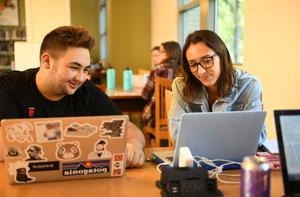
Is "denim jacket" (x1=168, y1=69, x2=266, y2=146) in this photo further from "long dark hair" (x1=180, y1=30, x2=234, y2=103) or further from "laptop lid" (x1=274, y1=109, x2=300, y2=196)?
"laptop lid" (x1=274, y1=109, x2=300, y2=196)

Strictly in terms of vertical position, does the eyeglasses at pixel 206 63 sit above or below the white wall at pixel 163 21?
below

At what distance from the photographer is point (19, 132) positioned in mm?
1025

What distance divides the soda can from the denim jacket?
0.84 metres

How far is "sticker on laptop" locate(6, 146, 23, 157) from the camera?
1043 millimetres

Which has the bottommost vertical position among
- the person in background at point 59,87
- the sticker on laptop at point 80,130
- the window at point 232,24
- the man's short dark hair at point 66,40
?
the sticker on laptop at point 80,130

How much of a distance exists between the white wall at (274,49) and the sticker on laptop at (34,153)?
177 centimetres

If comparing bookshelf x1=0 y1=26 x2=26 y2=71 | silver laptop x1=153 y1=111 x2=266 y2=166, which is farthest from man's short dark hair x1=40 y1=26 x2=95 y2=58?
bookshelf x1=0 y1=26 x2=26 y2=71

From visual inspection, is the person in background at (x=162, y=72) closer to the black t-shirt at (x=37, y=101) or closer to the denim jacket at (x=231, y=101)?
the denim jacket at (x=231, y=101)

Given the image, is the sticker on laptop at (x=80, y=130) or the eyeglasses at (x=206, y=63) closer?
the sticker on laptop at (x=80, y=130)

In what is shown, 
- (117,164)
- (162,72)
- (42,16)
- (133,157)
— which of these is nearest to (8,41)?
(42,16)

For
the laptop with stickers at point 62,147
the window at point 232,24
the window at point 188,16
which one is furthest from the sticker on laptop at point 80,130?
the window at point 188,16

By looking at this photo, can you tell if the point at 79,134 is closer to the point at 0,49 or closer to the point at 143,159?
the point at 143,159

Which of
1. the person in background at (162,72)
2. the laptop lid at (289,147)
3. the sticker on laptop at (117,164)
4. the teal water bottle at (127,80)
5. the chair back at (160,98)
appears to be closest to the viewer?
the laptop lid at (289,147)

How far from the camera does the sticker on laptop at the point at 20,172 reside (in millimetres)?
1075
